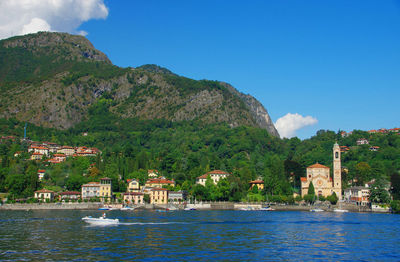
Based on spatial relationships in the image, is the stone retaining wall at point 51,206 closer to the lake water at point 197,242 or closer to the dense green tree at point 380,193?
the lake water at point 197,242

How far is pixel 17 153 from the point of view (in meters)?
169

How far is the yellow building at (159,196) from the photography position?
125 meters

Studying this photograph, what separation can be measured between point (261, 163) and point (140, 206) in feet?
205

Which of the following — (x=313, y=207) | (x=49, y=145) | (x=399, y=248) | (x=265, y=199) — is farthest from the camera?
(x=49, y=145)

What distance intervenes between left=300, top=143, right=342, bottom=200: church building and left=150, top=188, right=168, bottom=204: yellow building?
38.6 metres

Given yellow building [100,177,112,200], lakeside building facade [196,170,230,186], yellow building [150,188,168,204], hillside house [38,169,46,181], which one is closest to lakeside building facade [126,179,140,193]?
yellow building [100,177,112,200]

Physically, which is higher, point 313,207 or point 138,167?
point 138,167

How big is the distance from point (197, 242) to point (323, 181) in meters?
90.0

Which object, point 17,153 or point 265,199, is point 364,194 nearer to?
point 265,199

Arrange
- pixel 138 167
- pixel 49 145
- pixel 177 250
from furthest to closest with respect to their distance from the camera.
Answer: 1. pixel 49 145
2. pixel 138 167
3. pixel 177 250

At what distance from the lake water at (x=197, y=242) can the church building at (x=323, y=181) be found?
205 feet

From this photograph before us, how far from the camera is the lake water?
41.2 m

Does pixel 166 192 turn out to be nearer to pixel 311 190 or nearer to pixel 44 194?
pixel 44 194

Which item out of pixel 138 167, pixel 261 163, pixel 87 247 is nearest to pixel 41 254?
pixel 87 247
